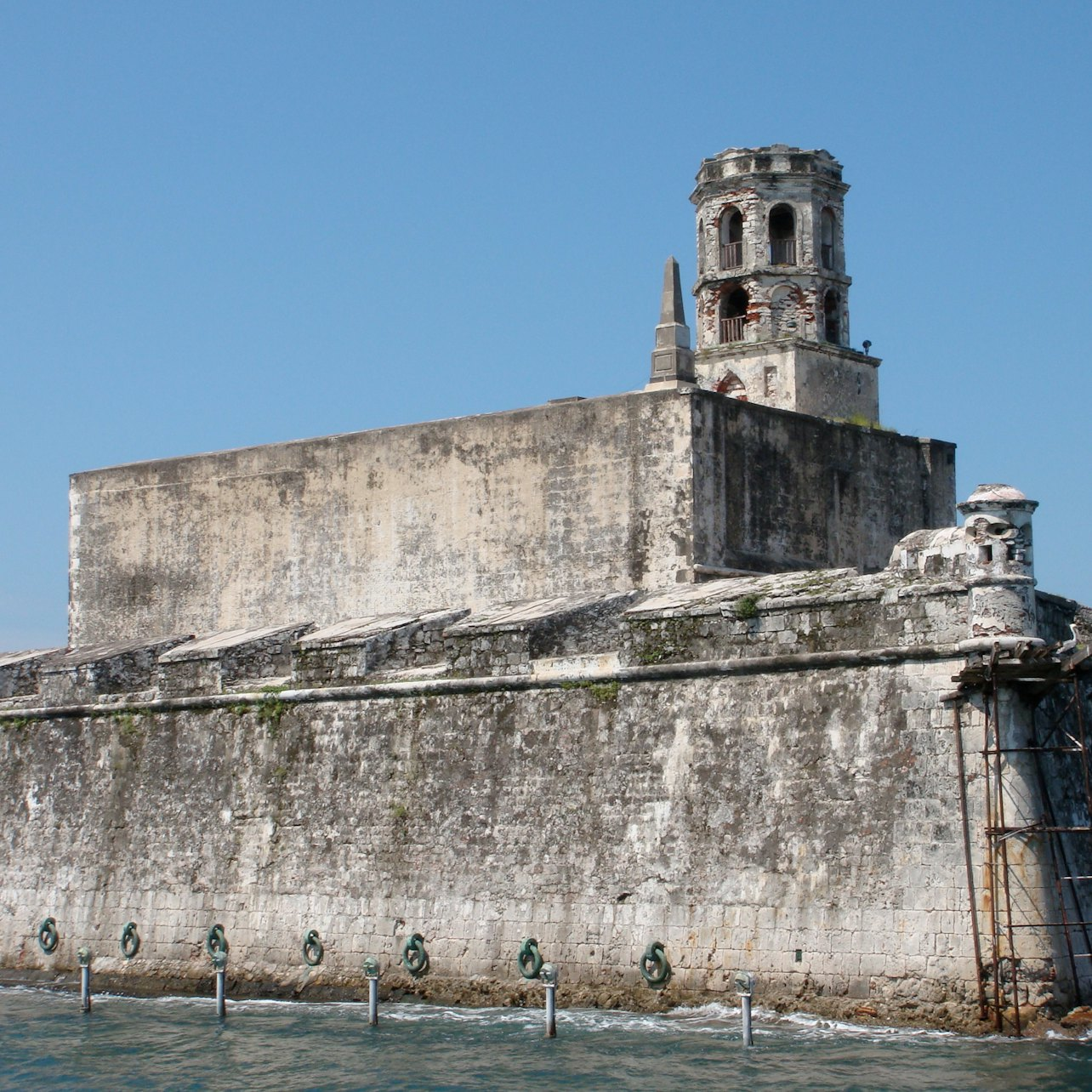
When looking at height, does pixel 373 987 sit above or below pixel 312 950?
below

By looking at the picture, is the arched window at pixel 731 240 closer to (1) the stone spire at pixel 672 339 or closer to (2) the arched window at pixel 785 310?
(2) the arched window at pixel 785 310

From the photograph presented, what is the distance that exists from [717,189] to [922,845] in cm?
1721

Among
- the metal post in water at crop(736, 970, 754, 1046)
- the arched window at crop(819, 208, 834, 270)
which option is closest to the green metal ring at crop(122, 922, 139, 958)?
the metal post in water at crop(736, 970, 754, 1046)

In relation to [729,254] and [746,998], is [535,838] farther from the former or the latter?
[729,254]

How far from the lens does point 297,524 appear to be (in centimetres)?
2939

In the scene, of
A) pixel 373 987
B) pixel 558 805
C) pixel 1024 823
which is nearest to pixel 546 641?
pixel 558 805

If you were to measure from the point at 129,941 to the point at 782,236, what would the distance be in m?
16.2

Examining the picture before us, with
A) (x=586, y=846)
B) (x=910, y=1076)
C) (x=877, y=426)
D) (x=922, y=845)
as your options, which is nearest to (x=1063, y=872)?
(x=922, y=845)

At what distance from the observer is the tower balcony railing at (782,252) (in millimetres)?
33594

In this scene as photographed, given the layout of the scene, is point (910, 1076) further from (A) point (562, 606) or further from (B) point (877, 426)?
(B) point (877, 426)

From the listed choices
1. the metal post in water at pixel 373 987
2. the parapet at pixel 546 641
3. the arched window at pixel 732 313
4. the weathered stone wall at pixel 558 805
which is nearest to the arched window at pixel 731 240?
the arched window at pixel 732 313

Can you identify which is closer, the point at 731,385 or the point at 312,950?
the point at 312,950

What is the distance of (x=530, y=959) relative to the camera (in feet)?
69.0

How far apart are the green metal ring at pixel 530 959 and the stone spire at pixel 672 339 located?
8.42m
